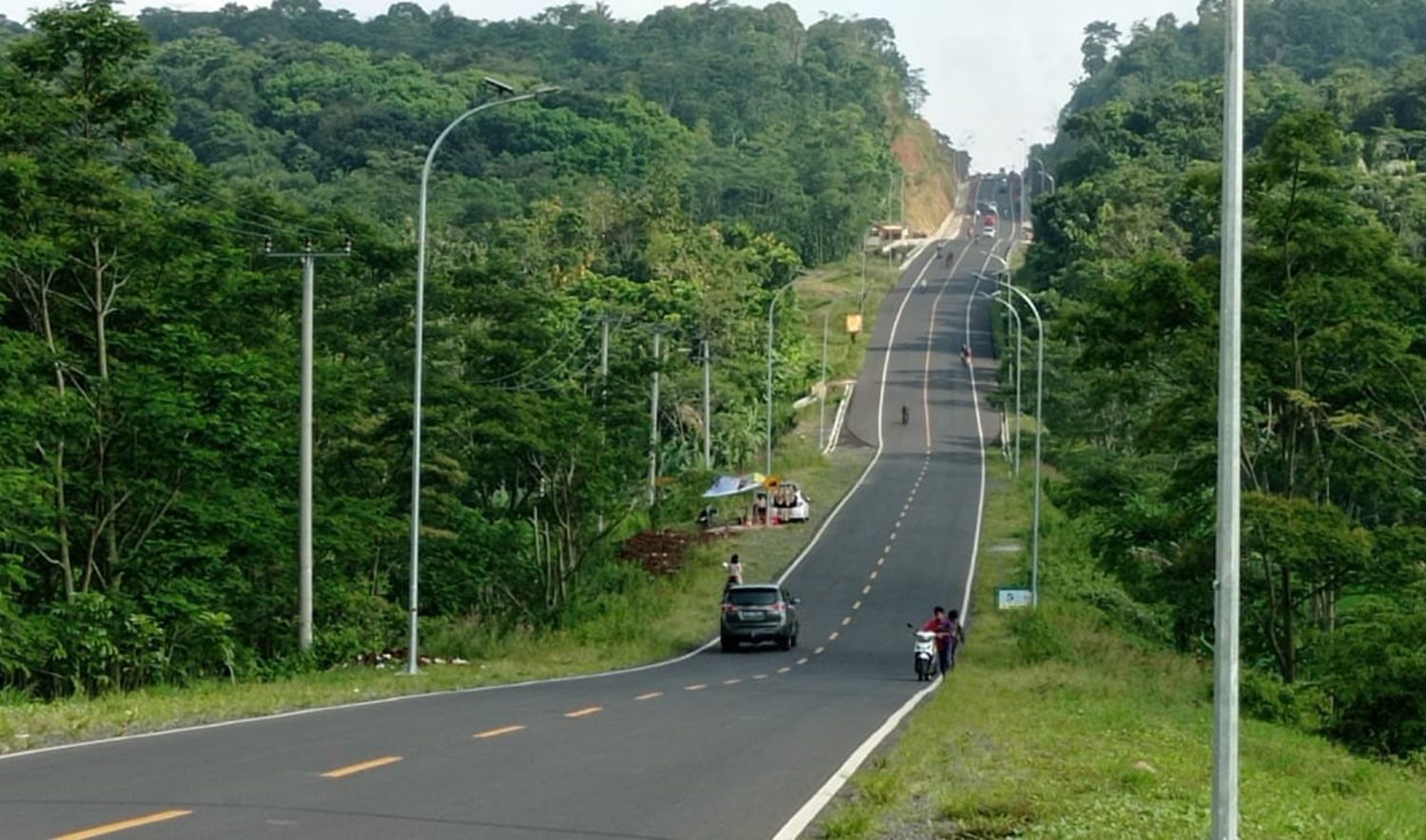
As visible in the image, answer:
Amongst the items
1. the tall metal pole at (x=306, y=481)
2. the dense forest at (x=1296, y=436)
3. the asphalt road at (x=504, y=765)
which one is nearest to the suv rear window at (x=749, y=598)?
the asphalt road at (x=504, y=765)

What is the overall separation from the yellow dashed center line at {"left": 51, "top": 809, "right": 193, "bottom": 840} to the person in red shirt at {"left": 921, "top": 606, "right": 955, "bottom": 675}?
25450 millimetres

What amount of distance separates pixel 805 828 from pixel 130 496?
23.6 metres

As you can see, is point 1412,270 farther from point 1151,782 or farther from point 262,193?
point 262,193

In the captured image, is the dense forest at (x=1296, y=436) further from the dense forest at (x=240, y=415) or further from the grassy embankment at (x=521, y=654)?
the dense forest at (x=240, y=415)

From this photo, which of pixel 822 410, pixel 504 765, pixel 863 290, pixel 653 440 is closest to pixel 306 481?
pixel 504 765

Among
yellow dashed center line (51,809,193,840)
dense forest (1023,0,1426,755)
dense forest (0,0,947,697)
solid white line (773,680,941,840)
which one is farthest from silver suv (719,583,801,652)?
yellow dashed center line (51,809,193,840)

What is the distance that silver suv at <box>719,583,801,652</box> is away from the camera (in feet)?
147

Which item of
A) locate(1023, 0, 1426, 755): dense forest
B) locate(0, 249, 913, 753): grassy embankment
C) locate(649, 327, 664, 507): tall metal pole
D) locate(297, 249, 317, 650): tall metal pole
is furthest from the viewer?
locate(649, 327, 664, 507): tall metal pole

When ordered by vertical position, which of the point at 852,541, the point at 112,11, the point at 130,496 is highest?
the point at 112,11

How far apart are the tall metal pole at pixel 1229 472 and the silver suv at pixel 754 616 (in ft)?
110

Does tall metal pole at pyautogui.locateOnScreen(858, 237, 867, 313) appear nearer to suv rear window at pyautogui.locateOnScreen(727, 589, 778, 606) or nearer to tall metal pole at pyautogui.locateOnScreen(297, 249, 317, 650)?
suv rear window at pyautogui.locateOnScreen(727, 589, 778, 606)

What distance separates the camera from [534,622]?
158 feet

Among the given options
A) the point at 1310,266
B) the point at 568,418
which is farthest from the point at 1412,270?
the point at 568,418

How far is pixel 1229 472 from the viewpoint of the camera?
1130 centimetres
